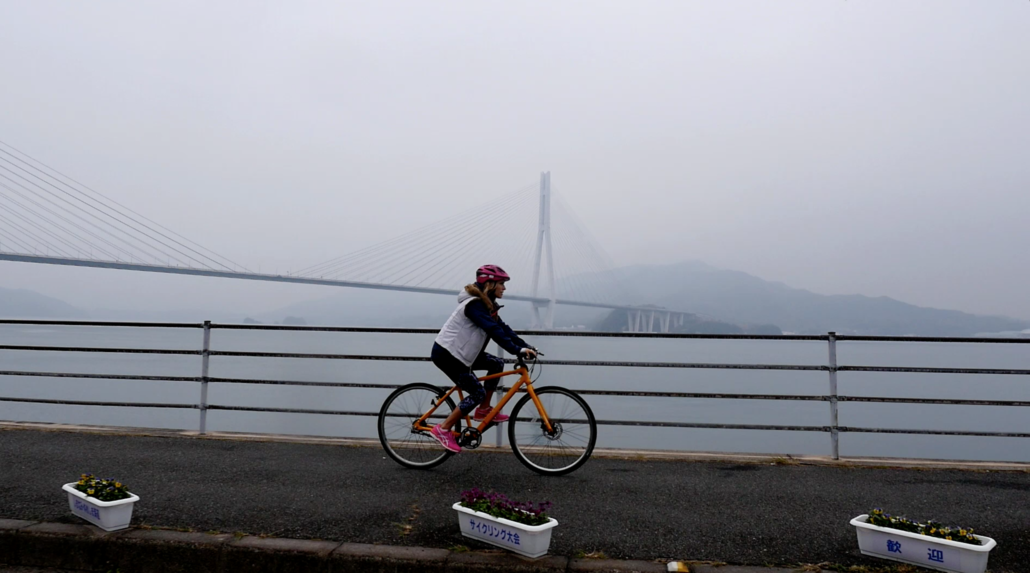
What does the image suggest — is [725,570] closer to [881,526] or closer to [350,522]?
[881,526]

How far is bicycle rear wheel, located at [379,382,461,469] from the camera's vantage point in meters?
4.45

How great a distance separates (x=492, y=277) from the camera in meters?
4.29

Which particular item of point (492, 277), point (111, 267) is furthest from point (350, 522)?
point (111, 267)

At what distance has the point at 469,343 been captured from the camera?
14.1 ft

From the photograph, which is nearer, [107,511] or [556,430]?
[107,511]

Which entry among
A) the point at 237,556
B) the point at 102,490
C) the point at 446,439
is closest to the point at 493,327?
the point at 446,439

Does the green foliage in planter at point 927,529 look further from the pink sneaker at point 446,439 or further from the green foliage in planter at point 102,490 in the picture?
the green foliage in planter at point 102,490

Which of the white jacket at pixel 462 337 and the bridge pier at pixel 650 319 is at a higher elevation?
the white jacket at pixel 462 337

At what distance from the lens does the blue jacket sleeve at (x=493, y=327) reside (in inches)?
163

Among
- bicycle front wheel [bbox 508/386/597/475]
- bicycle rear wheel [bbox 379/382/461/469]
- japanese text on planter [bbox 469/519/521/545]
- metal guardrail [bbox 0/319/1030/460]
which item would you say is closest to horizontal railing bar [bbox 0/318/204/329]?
metal guardrail [bbox 0/319/1030/460]

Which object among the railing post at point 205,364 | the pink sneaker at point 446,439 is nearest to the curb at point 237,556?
the pink sneaker at point 446,439

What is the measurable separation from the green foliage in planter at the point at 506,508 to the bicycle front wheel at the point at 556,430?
1.12 m

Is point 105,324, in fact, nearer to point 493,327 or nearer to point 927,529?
point 493,327

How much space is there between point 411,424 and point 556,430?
0.94 meters
